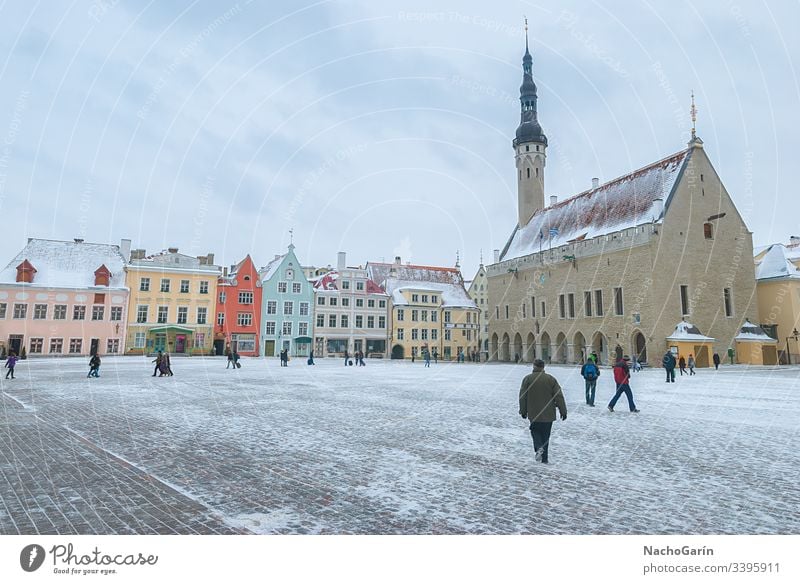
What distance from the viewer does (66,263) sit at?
48.2 meters

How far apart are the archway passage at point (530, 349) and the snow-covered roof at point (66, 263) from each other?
41.3 m

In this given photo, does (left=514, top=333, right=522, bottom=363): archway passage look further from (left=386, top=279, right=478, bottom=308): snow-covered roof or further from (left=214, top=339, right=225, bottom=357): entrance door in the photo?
(left=214, top=339, right=225, bottom=357): entrance door

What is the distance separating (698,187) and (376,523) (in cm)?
4465

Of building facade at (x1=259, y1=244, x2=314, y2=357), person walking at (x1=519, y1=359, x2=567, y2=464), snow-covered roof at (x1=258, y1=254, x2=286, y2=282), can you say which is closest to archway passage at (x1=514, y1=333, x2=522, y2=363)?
building facade at (x1=259, y1=244, x2=314, y2=357)

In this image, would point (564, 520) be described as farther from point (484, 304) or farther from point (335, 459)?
point (484, 304)

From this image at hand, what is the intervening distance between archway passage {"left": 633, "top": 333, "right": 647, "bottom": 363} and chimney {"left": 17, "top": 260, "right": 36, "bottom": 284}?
171 ft

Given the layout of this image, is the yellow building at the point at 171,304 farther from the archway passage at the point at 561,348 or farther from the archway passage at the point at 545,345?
the archway passage at the point at 561,348

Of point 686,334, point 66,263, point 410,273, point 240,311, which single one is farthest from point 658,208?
point 66,263

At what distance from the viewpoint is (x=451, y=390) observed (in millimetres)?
17844

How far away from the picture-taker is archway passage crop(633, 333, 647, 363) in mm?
37656

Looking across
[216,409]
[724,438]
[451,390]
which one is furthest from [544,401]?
[451,390]

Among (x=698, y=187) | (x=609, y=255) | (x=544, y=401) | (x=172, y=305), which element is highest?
(x=698, y=187)
